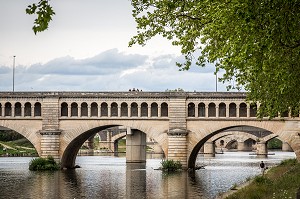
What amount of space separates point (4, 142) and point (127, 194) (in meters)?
90.4

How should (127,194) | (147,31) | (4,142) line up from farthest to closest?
(4,142)
(127,194)
(147,31)

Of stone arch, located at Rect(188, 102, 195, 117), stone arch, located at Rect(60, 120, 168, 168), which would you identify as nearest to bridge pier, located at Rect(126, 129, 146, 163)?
stone arch, located at Rect(60, 120, 168, 168)

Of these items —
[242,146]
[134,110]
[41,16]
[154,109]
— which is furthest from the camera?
[242,146]

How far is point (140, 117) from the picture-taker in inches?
2761

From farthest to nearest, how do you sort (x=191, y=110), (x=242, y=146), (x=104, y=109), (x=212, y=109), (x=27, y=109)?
(x=242, y=146)
(x=27, y=109)
(x=104, y=109)
(x=191, y=110)
(x=212, y=109)

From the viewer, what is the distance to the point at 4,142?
13362 cm

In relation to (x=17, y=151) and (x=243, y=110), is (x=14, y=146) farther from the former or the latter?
(x=243, y=110)

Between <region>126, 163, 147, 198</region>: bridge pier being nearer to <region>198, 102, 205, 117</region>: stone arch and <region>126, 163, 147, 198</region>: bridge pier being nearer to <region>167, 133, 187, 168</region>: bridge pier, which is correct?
<region>167, 133, 187, 168</region>: bridge pier

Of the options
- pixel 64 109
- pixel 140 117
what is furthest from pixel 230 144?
pixel 64 109

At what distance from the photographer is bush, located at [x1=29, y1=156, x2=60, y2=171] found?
69.0 m

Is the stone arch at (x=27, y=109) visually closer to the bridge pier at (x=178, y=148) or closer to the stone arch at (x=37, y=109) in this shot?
the stone arch at (x=37, y=109)

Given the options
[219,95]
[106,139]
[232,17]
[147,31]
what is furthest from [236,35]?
[106,139]

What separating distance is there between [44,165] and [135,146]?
80.8 ft

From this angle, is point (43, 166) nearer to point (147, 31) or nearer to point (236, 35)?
point (147, 31)
